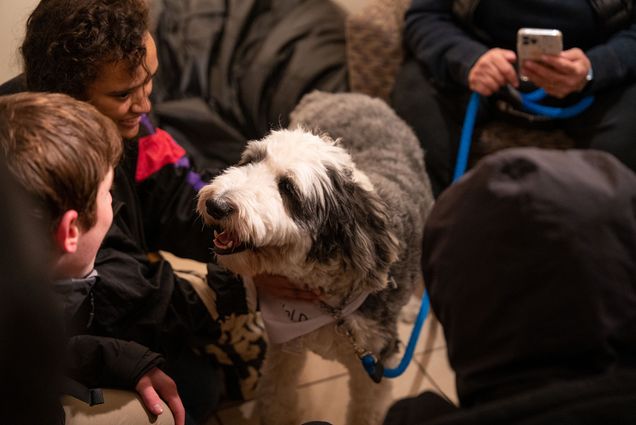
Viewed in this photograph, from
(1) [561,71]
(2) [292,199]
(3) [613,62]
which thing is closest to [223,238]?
(2) [292,199]

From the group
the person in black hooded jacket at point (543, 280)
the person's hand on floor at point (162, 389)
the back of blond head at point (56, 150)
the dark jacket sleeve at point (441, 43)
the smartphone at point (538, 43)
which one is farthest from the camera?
the dark jacket sleeve at point (441, 43)

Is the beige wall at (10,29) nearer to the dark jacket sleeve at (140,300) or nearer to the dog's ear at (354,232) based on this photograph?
the dark jacket sleeve at (140,300)

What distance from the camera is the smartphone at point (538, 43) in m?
1.67

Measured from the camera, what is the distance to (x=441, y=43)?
1.94 m

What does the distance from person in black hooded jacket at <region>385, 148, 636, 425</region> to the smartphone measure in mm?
1123

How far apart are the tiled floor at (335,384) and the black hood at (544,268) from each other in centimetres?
109

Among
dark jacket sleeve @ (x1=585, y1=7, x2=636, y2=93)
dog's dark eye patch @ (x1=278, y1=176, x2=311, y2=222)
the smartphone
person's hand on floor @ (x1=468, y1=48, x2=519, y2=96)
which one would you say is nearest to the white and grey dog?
dog's dark eye patch @ (x1=278, y1=176, x2=311, y2=222)

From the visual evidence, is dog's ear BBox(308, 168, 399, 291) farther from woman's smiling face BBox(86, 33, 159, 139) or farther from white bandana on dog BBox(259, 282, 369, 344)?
woman's smiling face BBox(86, 33, 159, 139)

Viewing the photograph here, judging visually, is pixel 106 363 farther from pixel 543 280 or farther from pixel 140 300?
pixel 543 280

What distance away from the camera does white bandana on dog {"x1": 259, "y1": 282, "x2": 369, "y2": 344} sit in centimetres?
135

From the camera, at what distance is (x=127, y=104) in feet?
4.35

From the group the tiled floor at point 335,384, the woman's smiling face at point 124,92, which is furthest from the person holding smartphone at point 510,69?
the woman's smiling face at point 124,92

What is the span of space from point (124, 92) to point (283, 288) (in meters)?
0.57

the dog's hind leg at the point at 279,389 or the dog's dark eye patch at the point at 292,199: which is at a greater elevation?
the dog's dark eye patch at the point at 292,199
